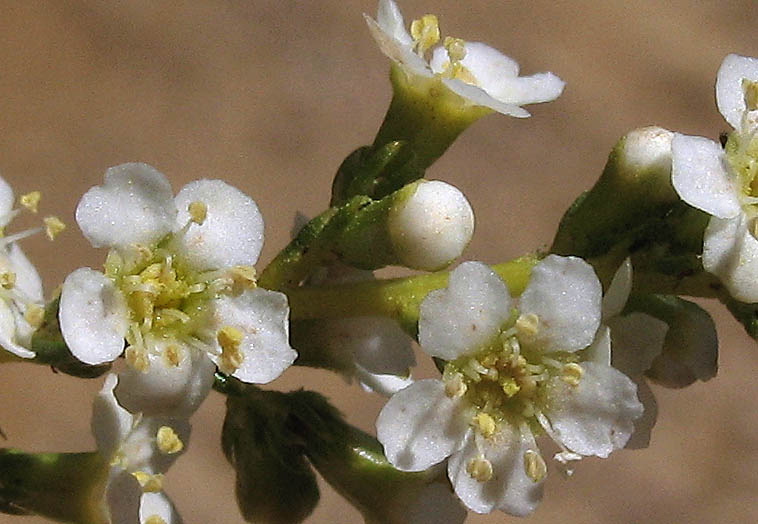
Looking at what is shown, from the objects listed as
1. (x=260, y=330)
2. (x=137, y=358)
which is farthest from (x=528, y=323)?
(x=137, y=358)

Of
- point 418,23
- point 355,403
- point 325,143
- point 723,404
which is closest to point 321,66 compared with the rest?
Result: point 325,143

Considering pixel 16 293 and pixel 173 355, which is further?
pixel 16 293

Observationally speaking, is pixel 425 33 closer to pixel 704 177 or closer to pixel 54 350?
pixel 704 177

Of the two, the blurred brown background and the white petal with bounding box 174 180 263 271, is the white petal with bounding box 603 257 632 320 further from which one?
the blurred brown background

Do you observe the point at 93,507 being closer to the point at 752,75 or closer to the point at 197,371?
the point at 197,371

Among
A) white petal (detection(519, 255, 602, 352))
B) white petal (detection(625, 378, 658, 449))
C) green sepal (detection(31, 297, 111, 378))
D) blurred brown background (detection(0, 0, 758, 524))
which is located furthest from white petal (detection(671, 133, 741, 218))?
blurred brown background (detection(0, 0, 758, 524))

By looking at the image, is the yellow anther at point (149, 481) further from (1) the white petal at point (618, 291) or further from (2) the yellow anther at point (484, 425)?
(1) the white petal at point (618, 291)
